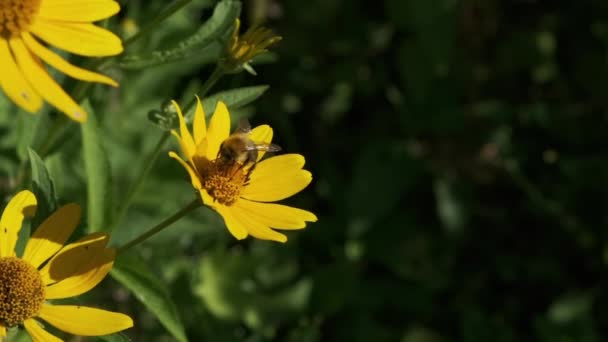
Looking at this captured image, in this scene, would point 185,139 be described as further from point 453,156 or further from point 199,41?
point 453,156

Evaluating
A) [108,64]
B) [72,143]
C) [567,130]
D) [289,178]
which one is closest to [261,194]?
[289,178]

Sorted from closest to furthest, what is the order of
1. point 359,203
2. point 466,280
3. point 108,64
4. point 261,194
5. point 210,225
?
1. point 261,194
2. point 108,64
3. point 210,225
4. point 359,203
5. point 466,280

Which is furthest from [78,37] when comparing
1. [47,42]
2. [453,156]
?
[453,156]

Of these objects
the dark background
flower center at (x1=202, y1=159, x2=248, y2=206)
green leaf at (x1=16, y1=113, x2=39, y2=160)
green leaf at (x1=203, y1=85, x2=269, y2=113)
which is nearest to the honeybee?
flower center at (x1=202, y1=159, x2=248, y2=206)

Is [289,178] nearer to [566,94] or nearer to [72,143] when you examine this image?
[72,143]

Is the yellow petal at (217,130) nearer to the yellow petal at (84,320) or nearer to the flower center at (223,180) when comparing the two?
the flower center at (223,180)

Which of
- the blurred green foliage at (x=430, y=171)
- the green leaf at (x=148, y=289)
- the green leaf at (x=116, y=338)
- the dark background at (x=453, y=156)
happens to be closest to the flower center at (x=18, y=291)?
the green leaf at (x=116, y=338)

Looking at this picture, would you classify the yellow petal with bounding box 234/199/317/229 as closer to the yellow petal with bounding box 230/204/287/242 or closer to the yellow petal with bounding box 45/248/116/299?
the yellow petal with bounding box 230/204/287/242

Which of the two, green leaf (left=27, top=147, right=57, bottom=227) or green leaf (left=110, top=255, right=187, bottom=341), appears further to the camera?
green leaf (left=110, top=255, right=187, bottom=341)
